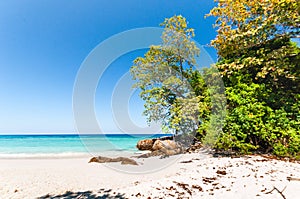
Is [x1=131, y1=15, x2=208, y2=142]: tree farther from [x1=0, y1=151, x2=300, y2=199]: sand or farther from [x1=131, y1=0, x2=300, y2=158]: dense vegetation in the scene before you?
[x1=0, y1=151, x2=300, y2=199]: sand

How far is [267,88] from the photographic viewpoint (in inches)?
295

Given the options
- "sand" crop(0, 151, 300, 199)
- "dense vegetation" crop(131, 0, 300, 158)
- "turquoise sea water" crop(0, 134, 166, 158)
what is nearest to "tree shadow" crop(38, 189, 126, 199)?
"sand" crop(0, 151, 300, 199)

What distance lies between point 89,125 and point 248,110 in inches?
342

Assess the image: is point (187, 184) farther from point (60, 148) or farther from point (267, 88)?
point (60, 148)

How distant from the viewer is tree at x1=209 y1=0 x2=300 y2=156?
22.3ft

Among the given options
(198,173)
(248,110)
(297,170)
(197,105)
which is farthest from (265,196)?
(197,105)

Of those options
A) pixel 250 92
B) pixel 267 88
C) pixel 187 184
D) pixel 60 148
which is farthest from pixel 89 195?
pixel 60 148

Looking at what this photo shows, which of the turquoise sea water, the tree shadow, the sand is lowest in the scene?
the turquoise sea water

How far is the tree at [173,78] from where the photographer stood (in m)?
9.43

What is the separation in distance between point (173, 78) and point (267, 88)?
4623 mm

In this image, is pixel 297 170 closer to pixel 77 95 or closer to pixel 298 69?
pixel 298 69

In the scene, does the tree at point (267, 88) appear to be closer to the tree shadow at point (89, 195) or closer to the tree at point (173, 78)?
the tree at point (173, 78)

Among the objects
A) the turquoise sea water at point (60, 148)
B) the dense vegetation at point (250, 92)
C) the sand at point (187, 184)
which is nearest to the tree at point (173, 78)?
the dense vegetation at point (250, 92)

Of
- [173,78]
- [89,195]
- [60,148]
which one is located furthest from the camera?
[60,148]
